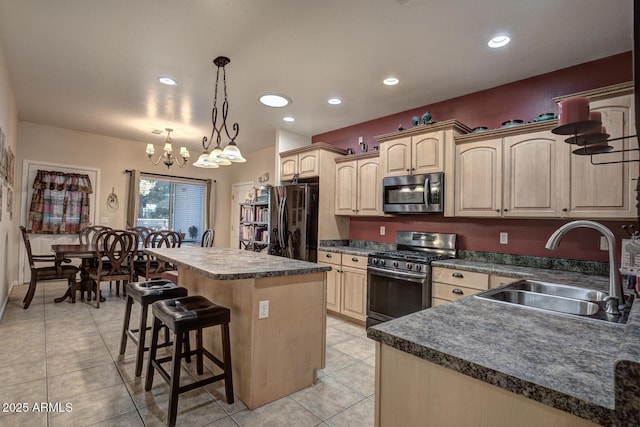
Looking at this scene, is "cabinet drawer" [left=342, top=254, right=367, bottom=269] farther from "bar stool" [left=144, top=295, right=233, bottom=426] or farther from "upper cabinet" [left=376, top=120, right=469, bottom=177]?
"bar stool" [left=144, top=295, right=233, bottom=426]

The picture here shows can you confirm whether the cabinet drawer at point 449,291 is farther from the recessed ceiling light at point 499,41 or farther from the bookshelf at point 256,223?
the bookshelf at point 256,223

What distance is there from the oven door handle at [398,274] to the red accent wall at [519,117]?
0.74 m

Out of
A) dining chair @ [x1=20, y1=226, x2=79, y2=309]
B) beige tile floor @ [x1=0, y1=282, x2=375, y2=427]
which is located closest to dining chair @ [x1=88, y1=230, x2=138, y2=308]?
dining chair @ [x1=20, y1=226, x2=79, y2=309]

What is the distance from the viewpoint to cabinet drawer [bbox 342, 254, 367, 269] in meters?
3.75

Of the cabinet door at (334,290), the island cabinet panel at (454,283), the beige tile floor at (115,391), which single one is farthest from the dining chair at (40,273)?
the island cabinet panel at (454,283)

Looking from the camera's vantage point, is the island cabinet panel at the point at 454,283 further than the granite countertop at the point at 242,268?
Yes

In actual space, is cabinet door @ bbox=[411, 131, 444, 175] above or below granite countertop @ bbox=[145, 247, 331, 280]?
above

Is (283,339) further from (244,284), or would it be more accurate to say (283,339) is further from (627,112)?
(627,112)

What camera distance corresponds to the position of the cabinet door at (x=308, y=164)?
176 inches

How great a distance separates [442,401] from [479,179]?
266 centimetres

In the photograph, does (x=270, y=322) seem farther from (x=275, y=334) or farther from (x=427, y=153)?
(x=427, y=153)

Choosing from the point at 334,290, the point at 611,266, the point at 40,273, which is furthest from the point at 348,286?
the point at 40,273

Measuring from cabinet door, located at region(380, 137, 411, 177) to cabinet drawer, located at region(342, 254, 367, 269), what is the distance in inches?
41.7

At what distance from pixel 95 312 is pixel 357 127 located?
4315 mm
